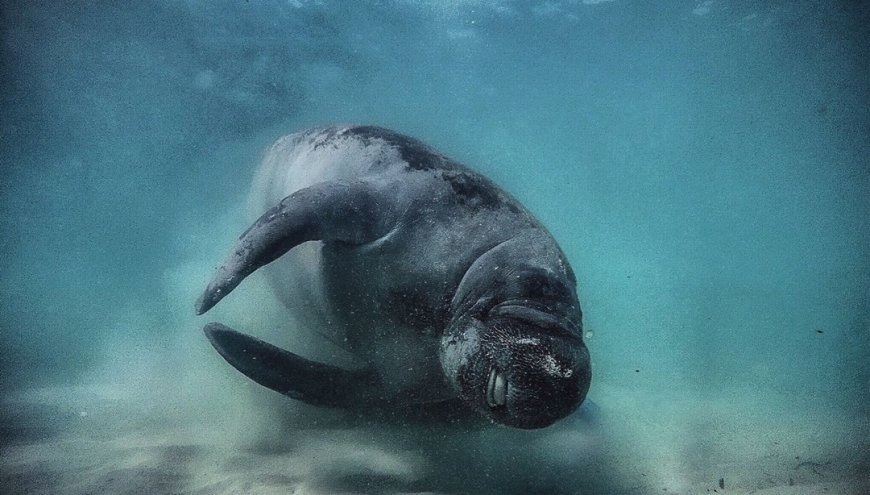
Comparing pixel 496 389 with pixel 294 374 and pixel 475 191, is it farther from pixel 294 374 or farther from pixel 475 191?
pixel 294 374

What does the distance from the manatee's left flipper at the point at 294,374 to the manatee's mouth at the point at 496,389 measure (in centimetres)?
182

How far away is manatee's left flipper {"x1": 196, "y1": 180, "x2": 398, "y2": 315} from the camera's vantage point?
354 centimetres

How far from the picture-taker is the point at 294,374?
13.1 feet

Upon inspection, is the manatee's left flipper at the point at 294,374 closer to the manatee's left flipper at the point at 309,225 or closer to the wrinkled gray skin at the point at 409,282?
the wrinkled gray skin at the point at 409,282

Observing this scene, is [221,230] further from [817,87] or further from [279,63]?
[817,87]

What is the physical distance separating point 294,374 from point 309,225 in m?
1.23

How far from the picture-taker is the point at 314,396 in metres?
4.04

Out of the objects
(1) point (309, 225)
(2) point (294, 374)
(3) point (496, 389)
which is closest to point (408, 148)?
(1) point (309, 225)

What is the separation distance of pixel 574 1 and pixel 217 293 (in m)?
19.3

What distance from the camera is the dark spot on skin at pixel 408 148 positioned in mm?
4324

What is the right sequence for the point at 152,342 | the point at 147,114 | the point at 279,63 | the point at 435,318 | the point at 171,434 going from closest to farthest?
the point at 435,318 < the point at 171,434 < the point at 152,342 < the point at 279,63 < the point at 147,114

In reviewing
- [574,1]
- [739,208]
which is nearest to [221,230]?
[574,1]

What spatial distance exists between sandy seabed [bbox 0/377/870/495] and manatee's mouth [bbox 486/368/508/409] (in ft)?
6.28

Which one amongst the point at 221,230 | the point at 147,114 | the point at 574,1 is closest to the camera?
the point at 221,230
